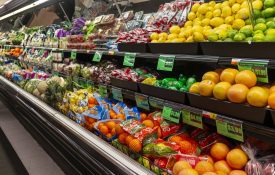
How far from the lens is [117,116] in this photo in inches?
98.4

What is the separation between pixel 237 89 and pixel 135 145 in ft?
2.43

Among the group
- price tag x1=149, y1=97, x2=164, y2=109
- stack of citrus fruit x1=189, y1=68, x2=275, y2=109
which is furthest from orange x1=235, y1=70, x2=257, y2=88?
price tag x1=149, y1=97, x2=164, y2=109

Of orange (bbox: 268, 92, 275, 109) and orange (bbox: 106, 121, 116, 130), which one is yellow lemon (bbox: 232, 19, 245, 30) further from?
orange (bbox: 106, 121, 116, 130)

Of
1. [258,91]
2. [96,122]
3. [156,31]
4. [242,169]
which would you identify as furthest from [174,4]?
[242,169]

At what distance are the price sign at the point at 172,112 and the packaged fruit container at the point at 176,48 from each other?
0.34 metres

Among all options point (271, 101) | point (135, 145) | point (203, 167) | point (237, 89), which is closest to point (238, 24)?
point (237, 89)

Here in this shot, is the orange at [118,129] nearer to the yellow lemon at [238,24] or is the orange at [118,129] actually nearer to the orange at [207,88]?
the orange at [207,88]

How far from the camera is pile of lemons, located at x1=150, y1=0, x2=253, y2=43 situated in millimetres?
1657

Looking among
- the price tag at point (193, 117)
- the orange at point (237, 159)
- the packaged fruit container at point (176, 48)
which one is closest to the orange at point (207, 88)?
the price tag at point (193, 117)

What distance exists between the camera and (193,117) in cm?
174

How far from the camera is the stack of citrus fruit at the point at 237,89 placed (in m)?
1.39

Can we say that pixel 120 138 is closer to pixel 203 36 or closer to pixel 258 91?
pixel 203 36

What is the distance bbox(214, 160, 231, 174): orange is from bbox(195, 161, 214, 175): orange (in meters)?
0.03

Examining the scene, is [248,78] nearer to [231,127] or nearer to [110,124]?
[231,127]
